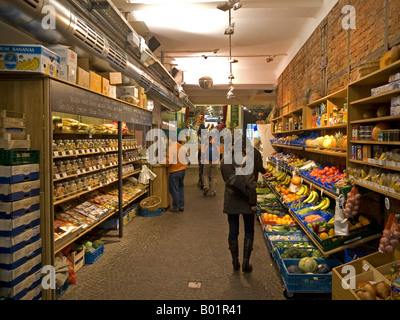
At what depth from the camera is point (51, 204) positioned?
10.7 ft

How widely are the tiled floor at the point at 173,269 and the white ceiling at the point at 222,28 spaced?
4.18 m

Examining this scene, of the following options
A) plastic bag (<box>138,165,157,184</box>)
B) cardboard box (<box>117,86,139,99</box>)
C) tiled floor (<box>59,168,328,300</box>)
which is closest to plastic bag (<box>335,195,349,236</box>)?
tiled floor (<box>59,168,328,300</box>)

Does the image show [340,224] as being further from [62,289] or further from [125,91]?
[125,91]

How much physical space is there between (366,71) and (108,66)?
3691mm

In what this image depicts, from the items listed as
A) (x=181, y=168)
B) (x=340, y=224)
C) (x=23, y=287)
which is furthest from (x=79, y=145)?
(x=340, y=224)

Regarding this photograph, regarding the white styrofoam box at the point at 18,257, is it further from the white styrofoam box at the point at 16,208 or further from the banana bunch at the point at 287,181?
the banana bunch at the point at 287,181

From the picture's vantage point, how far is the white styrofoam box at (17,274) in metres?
2.77

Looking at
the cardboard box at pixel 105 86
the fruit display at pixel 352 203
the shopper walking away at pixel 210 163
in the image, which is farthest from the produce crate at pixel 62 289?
the shopper walking away at pixel 210 163

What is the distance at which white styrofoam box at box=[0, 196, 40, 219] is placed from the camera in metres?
2.80

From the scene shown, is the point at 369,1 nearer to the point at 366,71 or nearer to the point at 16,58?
the point at 366,71

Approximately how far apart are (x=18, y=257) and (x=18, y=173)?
80cm

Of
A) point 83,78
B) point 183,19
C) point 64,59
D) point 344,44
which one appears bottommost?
point 83,78

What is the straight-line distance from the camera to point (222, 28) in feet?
22.1

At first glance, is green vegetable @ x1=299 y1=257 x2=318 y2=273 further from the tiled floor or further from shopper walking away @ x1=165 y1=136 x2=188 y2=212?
shopper walking away @ x1=165 y1=136 x2=188 y2=212
